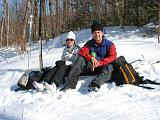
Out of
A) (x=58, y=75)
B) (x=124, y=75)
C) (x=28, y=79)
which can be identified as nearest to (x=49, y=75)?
(x=58, y=75)

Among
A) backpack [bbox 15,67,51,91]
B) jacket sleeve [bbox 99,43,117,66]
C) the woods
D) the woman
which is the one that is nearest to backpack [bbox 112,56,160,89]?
jacket sleeve [bbox 99,43,117,66]

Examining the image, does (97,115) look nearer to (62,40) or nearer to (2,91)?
(2,91)

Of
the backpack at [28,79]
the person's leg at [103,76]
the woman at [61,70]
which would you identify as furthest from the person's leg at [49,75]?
the person's leg at [103,76]

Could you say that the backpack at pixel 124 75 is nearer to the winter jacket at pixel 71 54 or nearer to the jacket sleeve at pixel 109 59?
the jacket sleeve at pixel 109 59

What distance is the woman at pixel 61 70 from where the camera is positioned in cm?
618

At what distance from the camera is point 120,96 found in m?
5.75

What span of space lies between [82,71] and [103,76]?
0.59 meters

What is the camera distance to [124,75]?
6.30 metres

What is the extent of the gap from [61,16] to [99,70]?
26158 millimetres

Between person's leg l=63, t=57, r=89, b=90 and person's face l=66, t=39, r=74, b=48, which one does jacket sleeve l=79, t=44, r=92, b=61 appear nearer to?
person's leg l=63, t=57, r=89, b=90

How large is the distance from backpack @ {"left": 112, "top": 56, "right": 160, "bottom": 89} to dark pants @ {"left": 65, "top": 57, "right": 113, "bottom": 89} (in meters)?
0.13

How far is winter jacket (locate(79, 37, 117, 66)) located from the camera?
21.3 feet

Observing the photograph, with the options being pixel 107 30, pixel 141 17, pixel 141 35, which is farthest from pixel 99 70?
pixel 141 17

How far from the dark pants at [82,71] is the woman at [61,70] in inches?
10.7
